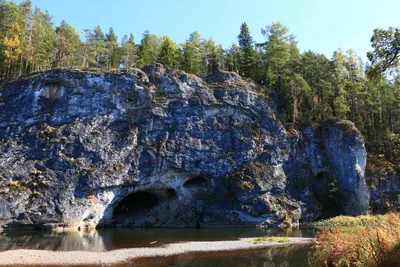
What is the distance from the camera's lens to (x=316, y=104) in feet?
175

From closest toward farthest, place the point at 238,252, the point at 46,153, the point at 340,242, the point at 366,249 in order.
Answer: the point at 366,249 → the point at 340,242 → the point at 238,252 → the point at 46,153

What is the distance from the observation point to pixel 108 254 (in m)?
20.8

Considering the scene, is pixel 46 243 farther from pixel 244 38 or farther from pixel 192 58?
pixel 244 38

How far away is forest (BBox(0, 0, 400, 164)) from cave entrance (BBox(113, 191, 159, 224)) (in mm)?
19880

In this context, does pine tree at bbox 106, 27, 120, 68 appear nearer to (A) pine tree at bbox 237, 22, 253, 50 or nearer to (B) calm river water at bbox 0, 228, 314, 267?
(A) pine tree at bbox 237, 22, 253, 50

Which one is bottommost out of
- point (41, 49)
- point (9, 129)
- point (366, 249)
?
point (366, 249)

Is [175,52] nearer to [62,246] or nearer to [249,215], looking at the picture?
[249,215]

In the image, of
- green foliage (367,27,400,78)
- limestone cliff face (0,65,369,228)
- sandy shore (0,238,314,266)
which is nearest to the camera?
green foliage (367,27,400,78)

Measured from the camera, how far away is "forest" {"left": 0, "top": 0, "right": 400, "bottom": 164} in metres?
50.8

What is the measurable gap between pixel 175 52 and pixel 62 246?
4220cm

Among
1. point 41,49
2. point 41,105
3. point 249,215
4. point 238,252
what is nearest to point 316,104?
point 249,215

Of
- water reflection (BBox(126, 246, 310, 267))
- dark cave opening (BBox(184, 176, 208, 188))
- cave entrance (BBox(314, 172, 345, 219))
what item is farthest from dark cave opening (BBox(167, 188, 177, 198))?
water reflection (BBox(126, 246, 310, 267))

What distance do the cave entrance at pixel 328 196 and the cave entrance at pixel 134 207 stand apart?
2332 cm

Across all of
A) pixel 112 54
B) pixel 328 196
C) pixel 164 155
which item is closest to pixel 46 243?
pixel 164 155
